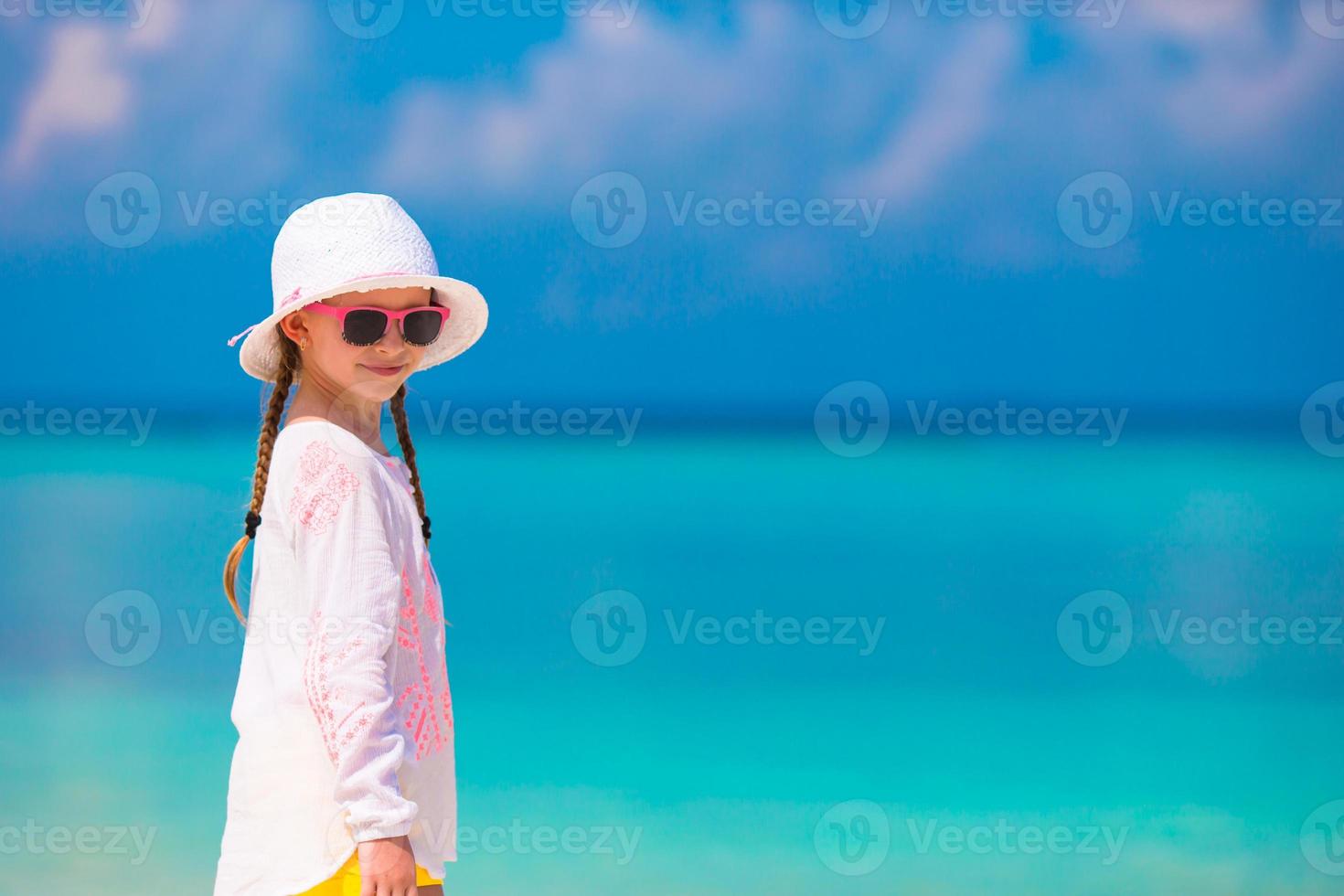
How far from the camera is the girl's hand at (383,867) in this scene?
1005mm

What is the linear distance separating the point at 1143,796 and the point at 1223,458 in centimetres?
577

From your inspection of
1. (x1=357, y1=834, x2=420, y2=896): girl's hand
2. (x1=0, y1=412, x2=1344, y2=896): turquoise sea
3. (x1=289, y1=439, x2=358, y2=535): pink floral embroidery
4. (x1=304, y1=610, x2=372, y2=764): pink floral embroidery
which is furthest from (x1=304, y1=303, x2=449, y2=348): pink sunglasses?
(x1=0, y1=412, x2=1344, y2=896): turquoise sea

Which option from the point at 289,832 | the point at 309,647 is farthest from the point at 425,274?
the point at 289,832

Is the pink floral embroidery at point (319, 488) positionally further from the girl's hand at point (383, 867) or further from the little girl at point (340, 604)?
the girl's hand at point (383, 867)

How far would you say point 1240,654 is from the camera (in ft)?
13.0

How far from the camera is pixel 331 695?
1.00 meters

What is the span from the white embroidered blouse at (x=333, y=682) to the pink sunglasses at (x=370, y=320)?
84 mm

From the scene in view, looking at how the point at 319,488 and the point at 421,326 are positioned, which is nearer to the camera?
the point at 319,488

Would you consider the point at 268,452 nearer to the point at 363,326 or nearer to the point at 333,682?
the point at 363,326

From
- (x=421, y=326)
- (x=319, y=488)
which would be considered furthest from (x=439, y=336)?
(x=319, y=488)

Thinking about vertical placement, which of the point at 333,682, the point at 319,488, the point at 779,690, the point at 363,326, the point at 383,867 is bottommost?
the point at 383,867

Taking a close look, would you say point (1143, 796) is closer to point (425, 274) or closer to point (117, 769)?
point (117, 769)

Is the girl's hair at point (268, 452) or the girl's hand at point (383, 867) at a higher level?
the girl's hair at point (268, 452)

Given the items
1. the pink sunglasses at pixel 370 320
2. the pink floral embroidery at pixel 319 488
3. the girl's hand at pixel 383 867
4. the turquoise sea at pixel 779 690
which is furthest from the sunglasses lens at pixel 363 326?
the turquoise sea at pixel 779 690
